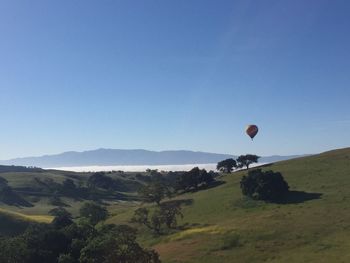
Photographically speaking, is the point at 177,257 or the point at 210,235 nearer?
the point at 177,257

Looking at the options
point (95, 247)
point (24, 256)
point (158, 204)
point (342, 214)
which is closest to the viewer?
point (95, 247)

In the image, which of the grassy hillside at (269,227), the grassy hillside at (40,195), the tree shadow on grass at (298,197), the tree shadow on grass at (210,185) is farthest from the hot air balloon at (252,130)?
the grassy hillside at (40,195)

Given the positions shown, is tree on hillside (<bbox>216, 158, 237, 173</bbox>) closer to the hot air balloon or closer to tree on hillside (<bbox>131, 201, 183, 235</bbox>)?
the hot air balloon

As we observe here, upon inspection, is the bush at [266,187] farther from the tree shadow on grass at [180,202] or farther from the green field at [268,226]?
the tree shadow on grass at [180,202]

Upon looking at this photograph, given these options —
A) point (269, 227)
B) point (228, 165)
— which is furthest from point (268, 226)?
point (228, 165)

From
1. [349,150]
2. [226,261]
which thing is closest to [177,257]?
[226,261]

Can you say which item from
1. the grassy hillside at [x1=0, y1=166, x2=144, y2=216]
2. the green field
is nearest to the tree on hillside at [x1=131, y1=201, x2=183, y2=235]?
the green field

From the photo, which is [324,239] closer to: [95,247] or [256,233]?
[256,233]

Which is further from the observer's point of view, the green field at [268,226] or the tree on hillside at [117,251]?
the green field at [268,226]
